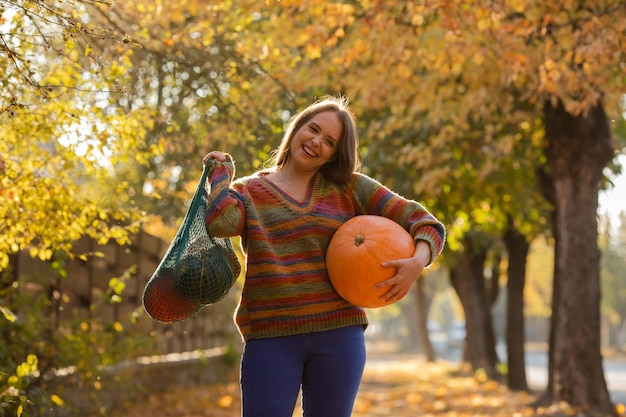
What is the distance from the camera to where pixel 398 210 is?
3.96 meters

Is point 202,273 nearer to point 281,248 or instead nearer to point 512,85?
point 281,248

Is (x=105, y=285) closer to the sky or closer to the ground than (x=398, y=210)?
closer to the sky

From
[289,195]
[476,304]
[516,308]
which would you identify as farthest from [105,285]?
[476,304]

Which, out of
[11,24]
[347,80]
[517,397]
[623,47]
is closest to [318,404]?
[11,24]

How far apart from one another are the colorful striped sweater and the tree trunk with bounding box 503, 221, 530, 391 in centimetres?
1170

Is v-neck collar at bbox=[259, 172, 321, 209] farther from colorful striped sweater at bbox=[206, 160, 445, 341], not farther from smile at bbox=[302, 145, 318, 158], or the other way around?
smile at bbox=[302, 145, 318, 158]

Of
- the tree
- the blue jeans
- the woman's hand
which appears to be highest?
the tree

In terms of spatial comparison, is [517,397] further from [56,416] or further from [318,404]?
[318,404]

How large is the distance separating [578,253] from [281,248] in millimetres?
7080

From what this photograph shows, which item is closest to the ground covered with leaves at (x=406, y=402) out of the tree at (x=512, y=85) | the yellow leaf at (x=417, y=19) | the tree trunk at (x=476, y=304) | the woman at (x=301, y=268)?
the tree at (x=512, y=85)

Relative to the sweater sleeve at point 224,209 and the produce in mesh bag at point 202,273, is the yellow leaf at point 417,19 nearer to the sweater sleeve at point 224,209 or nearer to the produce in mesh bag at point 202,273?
the sweater sleeve at point 224,209

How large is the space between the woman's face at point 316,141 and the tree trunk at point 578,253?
6730mm

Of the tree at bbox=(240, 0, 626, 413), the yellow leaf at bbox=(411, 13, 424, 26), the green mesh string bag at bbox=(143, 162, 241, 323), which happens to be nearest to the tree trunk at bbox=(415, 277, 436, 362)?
the tree at bbox=(240, 0, 626, 413)

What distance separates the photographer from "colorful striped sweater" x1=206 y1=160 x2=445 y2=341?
365 cm
